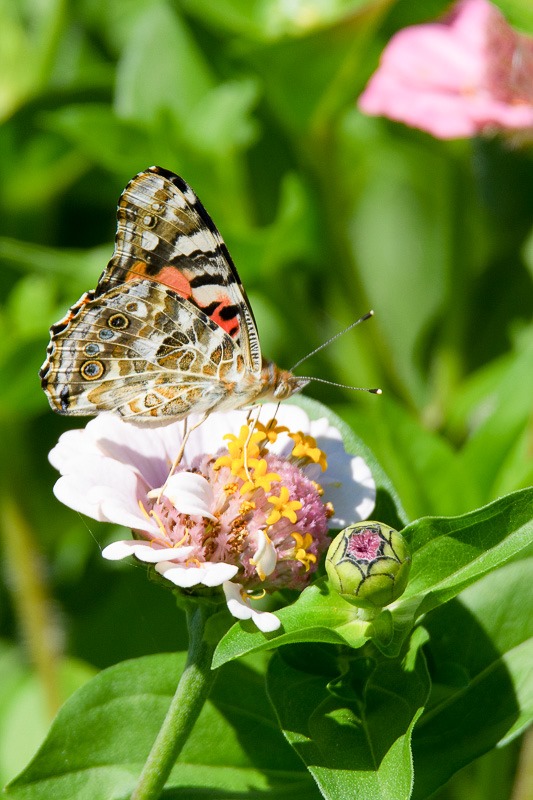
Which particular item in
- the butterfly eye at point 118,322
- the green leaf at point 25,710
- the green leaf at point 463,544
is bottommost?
the green leaf at point 25,710

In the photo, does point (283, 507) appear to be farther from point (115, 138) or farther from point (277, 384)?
point (115, 138)

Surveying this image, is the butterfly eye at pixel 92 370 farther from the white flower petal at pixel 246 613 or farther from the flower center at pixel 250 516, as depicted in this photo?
the white flower petal at pixel 246 613

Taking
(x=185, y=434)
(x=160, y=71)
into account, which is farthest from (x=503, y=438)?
(x=160, y=71)

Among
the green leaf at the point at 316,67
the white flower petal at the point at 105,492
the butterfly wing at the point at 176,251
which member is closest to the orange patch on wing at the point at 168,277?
the butterfly wing at the point at 176,251

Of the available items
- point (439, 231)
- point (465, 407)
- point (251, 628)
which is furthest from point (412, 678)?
point (439, 231)

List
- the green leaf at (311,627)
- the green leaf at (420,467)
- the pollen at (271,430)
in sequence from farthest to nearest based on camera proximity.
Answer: the green leaf at (420,467) < the pollen at (271,430) < the green leaf at (311,627)

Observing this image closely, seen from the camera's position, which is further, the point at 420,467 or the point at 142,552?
the point at 420,467
